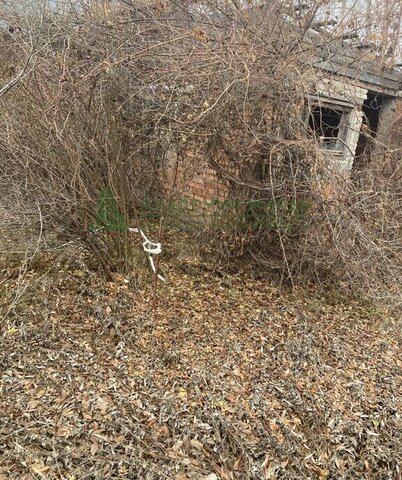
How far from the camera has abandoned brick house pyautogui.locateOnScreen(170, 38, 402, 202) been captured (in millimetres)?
4258

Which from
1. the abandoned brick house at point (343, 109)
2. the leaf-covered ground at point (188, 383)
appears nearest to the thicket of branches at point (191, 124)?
the abandoned brick house at point (343, 109)

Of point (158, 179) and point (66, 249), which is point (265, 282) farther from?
point (66, 249)

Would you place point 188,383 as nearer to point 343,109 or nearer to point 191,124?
point 191,124

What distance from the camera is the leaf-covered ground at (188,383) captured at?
2.51 m

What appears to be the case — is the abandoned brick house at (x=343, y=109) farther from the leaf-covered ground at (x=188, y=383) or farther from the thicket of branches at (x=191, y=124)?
the leaf-covered ground at (x=188, y=383)

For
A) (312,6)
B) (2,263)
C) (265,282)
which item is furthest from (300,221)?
(2,263)

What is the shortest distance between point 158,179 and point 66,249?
54.2 inches

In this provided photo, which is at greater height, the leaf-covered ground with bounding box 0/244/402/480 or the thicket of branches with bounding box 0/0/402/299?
the thicket of branches with bounding box 0/0/402/299

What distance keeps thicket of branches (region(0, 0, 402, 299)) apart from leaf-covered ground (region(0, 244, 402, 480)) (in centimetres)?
51

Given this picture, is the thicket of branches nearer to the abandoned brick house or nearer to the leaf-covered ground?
the abandoned brick house

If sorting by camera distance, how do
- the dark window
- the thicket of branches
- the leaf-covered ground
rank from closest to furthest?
the leaf-covered ground → the thicket of branches → the dark window

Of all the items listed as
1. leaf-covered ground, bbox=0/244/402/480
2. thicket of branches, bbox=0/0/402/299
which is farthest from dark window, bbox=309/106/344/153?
leaf-covered ground, bbox=0/244/402/480

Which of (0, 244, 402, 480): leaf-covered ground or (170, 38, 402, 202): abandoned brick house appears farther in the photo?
(170, 38, 402, 202): abandoned brick house

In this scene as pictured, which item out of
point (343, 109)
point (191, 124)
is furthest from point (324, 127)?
point (191, 124)
